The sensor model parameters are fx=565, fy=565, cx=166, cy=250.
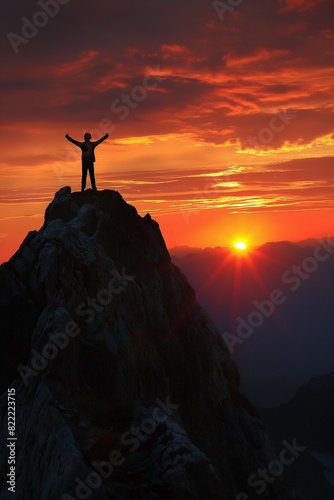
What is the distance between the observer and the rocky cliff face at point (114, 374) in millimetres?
21672

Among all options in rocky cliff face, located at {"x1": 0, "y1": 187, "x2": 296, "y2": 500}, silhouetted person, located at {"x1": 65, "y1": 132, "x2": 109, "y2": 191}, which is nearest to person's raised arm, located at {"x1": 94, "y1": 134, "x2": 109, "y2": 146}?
silhouetted person, located at {"x1": 65, "y1": 132, "x2": 109, "y2": 191}

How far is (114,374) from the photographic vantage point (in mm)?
29125

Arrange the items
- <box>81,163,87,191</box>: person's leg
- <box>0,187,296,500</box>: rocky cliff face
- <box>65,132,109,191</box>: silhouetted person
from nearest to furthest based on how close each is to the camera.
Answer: <box>0,187,296,500</box>: rocky cliff face
<box>65,132,109,191</box>: silhouetted person
<box>81,163,87,191</box>: person's leg

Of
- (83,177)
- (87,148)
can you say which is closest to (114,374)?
(87,148)

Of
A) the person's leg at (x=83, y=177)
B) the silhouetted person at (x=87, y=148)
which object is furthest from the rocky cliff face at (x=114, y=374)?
the silhouetted person at (x=87, y=148)

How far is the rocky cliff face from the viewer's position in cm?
2167

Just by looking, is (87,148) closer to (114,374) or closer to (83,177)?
(83,177)

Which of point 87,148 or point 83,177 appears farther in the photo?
point 83,177

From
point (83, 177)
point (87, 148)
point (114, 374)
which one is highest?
point (87, 148)

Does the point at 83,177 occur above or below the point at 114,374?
above

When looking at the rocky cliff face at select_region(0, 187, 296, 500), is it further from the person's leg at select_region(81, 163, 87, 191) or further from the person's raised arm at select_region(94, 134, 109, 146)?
the person's raised arm at select_region(94, 134, 109, 146)

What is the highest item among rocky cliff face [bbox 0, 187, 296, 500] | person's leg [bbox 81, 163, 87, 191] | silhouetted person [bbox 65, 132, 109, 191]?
silhouetted person [bbox 65, 132, 109, 191]

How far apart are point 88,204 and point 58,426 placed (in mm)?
21292

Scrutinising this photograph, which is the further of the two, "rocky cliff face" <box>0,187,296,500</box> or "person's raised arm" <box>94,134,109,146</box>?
"person's raised arm" <box>94,134,109,146</box>
